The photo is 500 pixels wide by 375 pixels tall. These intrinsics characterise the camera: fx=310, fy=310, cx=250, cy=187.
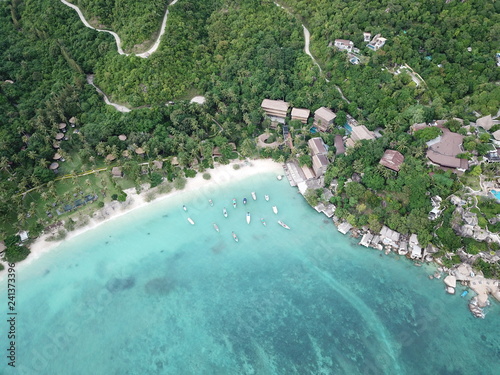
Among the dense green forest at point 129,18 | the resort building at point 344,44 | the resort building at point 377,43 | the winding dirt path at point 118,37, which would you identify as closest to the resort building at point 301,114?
the resort building at point 344,44

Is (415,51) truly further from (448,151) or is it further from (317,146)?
(317,146)

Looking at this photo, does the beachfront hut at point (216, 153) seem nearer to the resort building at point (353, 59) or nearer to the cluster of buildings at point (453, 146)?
the resort building at point (353, 59)

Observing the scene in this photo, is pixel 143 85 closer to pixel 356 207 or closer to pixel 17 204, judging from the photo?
pixel 17 204

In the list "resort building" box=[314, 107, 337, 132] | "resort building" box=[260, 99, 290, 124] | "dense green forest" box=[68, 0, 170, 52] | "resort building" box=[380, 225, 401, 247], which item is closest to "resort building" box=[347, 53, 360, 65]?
"resort building" box=[314, 107, 337, 132]


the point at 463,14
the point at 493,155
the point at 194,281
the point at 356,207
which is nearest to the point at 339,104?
the point at 356,207

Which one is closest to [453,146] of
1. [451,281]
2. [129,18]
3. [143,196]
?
[451,281]

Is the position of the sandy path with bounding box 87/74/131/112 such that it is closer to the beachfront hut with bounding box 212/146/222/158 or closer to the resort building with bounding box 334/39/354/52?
the beachfront hut with bounding box 212/146/222/158
